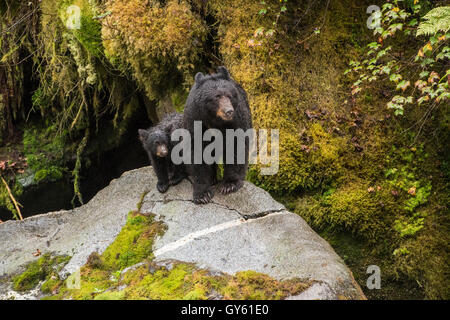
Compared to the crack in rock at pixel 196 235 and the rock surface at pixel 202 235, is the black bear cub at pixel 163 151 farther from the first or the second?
the crack in rock at pixel 196 235

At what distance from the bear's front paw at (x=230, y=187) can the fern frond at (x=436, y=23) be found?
247cm

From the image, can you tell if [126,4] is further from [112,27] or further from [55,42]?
[55,42]

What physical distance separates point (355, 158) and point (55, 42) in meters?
5.85

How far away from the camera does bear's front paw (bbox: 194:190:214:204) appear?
4.59 meters

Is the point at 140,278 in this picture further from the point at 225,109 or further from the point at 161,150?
the point at 225,109

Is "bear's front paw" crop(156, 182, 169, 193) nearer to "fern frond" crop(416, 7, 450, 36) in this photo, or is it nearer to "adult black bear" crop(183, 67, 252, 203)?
"adult black bear" crop(183, 67, 252, 203)

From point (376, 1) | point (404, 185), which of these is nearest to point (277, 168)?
point (404, 185)

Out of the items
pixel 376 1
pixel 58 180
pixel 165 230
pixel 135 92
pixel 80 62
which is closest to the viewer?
pixel 165 230

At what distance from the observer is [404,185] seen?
5016 millimetres

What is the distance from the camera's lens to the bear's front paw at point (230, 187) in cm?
472

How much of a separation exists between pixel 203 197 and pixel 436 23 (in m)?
3.04

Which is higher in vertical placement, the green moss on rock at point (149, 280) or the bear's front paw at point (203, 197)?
the bear's front paw at point (203, 197)

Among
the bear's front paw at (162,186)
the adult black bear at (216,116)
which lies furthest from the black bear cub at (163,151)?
the adult black bear at (216,116)

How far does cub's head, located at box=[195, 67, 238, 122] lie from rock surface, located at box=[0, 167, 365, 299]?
108 cm
